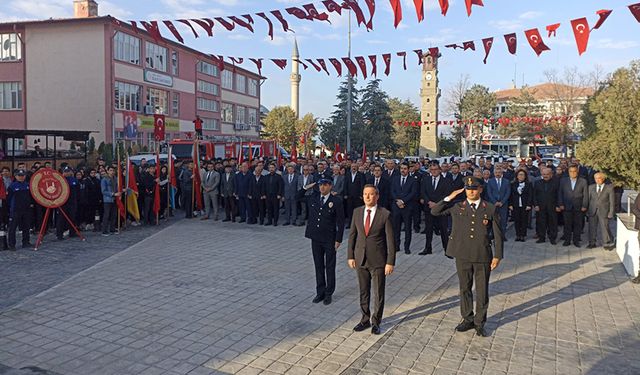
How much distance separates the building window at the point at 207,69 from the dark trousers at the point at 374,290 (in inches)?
1634

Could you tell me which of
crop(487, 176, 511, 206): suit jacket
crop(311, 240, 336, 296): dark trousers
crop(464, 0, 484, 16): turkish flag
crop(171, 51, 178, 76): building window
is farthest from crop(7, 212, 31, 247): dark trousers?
crop(171, 51, 178, 76): building window

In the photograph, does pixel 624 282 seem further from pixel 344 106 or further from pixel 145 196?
pixel 344 106

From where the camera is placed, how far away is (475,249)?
5973mm

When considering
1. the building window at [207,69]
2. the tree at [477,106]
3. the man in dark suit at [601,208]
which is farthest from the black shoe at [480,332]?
the tree at [477,106]

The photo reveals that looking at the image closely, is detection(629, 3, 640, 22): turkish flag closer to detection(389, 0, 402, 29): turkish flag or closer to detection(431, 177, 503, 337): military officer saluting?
detection(389, 0, 402, 29): turkish flag

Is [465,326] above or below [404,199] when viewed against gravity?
below

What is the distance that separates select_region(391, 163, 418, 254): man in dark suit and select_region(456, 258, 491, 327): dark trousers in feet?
14.1

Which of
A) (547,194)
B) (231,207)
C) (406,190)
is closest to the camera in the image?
(406,190)

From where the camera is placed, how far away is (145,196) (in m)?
14.5

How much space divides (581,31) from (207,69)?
3981cm

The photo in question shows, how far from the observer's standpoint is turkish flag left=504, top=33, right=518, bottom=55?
12164 millimetres

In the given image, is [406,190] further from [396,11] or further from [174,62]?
[174,62]

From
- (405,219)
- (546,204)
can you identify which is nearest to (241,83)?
(546,204)

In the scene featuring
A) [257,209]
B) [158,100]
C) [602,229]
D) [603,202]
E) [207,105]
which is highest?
[207,105]
